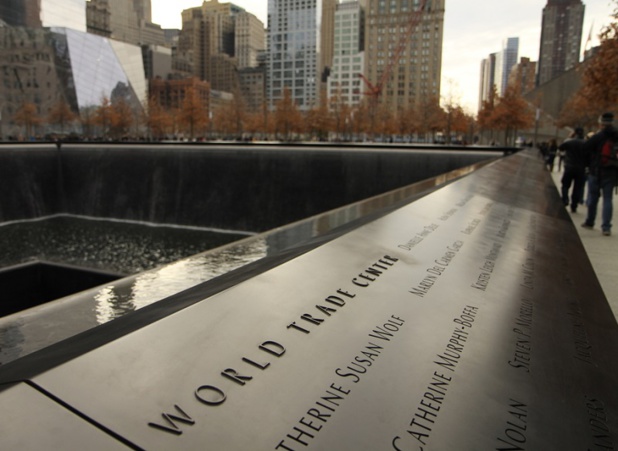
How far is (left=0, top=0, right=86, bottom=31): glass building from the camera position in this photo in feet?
186

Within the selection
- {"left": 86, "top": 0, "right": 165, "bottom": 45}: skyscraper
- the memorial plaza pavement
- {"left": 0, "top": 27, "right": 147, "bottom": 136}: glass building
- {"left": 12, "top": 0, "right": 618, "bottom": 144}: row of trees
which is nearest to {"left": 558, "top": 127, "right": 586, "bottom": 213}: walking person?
the memorial plaza pavement

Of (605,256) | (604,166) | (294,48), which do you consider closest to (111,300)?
(605,256)

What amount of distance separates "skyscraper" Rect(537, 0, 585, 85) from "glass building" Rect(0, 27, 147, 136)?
118m

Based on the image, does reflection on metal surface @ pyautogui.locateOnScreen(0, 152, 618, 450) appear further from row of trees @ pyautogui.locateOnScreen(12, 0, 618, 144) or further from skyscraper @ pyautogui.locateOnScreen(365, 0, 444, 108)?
skyscraper @ pyautogui.locateOnScreen(365, 0, 444, 108)

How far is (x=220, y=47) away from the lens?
176m

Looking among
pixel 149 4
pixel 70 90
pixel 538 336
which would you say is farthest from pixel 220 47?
pixel 538 336

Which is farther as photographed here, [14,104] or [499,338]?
[14,104]

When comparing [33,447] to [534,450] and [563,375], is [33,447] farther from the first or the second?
[563,375]

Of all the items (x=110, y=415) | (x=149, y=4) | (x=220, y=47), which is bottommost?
(x=110, y=415)

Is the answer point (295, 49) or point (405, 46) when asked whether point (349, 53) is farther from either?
point (405, 46)

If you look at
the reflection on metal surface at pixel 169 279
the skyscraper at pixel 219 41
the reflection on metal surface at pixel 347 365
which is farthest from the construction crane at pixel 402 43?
the reflection on metal surface at pixel 347 365

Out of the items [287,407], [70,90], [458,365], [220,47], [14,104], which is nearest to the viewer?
[287,407]

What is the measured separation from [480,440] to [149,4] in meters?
186

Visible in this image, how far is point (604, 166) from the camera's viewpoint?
6.84m
